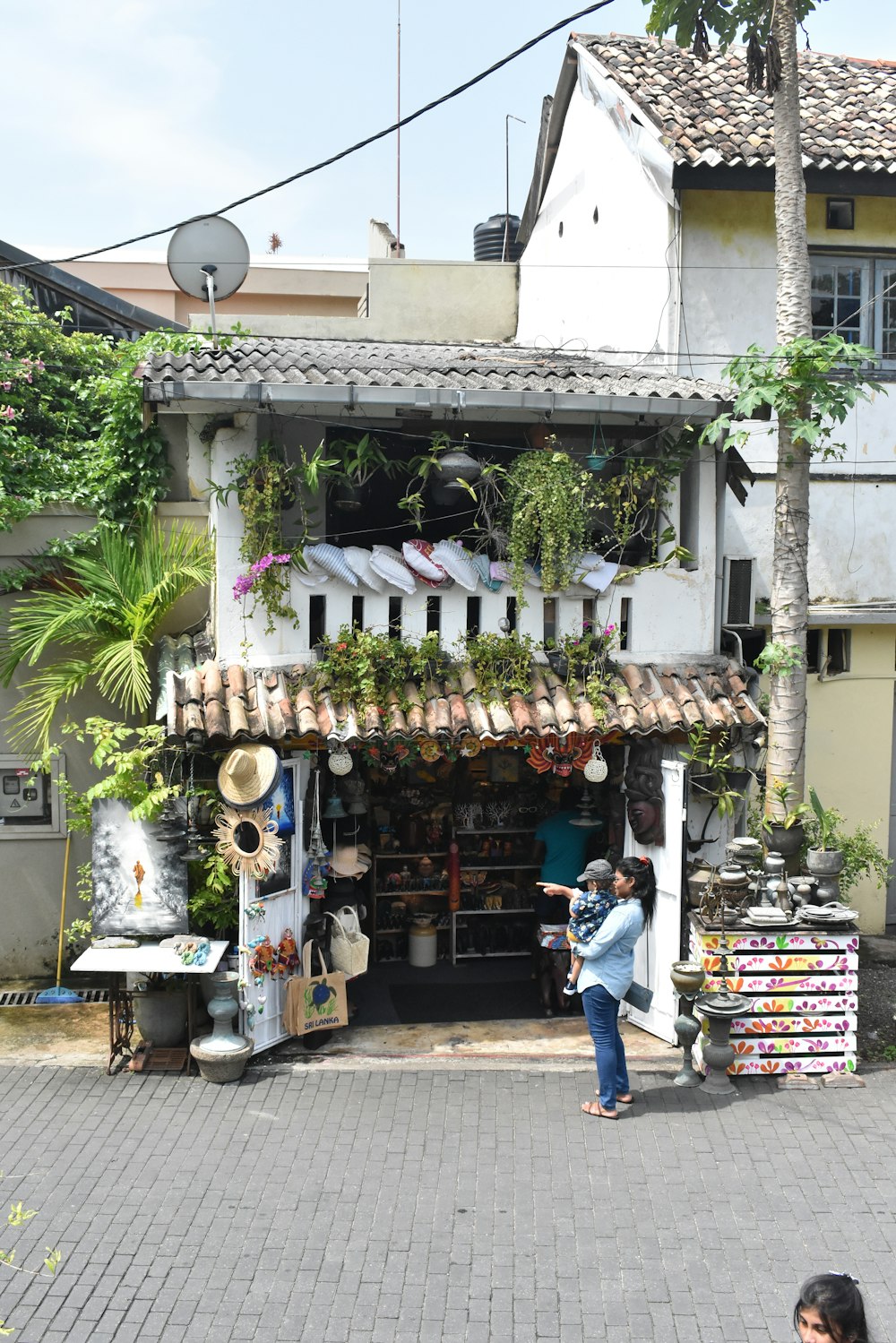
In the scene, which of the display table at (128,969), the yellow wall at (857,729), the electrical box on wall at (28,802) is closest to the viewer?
the display table at (128,969)

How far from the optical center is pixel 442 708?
9367 mm

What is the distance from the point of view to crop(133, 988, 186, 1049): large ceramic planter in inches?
367

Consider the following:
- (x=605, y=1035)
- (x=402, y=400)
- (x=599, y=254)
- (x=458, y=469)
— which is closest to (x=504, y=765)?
(x=458, y=469)

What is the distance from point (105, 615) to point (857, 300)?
8.28 meters

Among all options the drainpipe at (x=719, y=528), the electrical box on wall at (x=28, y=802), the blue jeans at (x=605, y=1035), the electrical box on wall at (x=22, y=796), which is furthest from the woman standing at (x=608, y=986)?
the electrical box on wall at (x=22, y=796)

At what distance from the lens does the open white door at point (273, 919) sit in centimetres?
906

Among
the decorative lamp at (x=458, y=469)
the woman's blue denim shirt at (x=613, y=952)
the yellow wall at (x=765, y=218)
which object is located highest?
the yellow wall at (x=765, y=218)

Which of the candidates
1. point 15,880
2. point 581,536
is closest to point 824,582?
point 581,536

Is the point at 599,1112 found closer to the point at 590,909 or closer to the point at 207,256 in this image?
the point at 590,909

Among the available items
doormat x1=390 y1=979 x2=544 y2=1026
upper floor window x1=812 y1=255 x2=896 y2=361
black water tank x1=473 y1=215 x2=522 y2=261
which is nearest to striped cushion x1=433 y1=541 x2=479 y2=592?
doormat x1=390 y1=979 x2=544 y2=1026

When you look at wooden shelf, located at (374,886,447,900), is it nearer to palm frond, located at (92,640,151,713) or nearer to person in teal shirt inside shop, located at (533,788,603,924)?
person in teal shirt inside shop, located at (533,788,603,924)

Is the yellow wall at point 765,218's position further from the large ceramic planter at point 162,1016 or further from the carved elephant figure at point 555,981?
the large ceramic planter at point 162,1016

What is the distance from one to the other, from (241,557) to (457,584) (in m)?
1.80

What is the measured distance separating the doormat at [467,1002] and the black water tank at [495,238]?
1322cm
